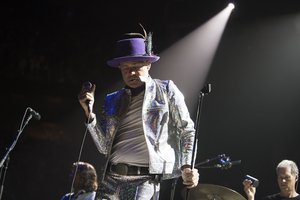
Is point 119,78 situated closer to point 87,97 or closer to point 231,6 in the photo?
point 231,6

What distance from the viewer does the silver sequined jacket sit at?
2859 millimetres

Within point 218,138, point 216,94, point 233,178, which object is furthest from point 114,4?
point 233,178

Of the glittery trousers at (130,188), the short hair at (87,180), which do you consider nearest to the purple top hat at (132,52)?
the glittery trousers at (130,188)

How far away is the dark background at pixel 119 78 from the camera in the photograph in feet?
22.2

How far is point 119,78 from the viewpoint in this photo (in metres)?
7.25

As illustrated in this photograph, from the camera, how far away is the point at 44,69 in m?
7.09

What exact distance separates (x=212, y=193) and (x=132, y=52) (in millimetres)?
1885

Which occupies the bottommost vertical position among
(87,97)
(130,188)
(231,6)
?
(130,188)

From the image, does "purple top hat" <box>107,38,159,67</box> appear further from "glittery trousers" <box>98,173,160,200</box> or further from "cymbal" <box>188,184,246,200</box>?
"cymbal" <box>188,184,246,200</box>

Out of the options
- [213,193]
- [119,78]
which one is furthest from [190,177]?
[119,78]

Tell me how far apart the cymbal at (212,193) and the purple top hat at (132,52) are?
66.8 inches

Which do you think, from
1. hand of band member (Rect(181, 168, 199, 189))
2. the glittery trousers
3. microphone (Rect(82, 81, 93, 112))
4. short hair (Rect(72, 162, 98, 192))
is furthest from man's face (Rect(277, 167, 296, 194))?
microphone (Rect(82, 81, 93, 112))

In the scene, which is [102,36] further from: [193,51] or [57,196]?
[57,196]

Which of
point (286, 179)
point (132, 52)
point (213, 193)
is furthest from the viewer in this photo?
point (286, 179)
